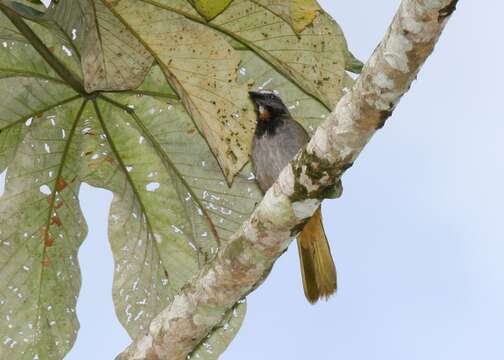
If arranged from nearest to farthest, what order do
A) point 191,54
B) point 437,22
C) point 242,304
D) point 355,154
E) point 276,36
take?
1. point 437,22
2. point 355,154
3. point 191,54
4. point 276,36
5. point 242,304

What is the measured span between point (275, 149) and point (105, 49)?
1417 mm

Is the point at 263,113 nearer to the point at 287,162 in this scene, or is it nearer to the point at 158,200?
the point at 287,162

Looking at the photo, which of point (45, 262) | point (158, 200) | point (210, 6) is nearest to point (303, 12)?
point (210, 6)

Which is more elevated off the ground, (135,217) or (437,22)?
(135,217)

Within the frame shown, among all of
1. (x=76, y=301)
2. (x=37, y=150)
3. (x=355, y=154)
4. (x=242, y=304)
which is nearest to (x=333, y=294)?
(x=242, y=304)

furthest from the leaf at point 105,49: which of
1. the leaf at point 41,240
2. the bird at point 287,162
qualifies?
the bird at point 287,162

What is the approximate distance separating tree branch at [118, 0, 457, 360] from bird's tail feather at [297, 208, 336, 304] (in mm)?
1225

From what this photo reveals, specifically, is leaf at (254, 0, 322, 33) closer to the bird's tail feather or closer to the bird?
the bird

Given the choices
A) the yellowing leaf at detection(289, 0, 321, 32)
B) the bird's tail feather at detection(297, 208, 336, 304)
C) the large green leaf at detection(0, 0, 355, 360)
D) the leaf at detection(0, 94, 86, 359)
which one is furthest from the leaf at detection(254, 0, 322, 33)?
the bird's tail feather at detection(297, 208, 336, 304)

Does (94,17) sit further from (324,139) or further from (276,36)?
(324,139)

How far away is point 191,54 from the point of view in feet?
13.1

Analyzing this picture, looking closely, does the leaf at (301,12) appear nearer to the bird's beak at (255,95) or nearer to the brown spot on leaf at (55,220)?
the bird's beak at (255,95)

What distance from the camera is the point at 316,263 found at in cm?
513

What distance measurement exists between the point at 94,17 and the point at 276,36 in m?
0.77
